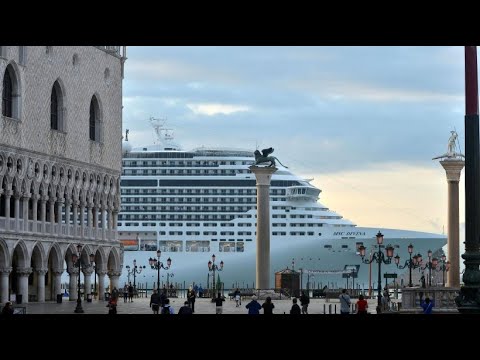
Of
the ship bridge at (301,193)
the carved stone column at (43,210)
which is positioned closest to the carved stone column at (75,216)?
the carved stone column at (43,210)

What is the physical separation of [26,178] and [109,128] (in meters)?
12.0

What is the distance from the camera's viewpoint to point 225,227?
115 meters

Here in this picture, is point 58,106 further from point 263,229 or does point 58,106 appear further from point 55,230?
point 263,229

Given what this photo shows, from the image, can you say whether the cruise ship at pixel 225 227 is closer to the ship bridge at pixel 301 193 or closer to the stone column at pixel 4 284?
the ship bridge at pixel 301 193

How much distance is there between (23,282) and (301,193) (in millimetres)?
58413

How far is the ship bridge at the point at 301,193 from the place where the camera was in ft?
382

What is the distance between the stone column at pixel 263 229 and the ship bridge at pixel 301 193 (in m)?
47.8

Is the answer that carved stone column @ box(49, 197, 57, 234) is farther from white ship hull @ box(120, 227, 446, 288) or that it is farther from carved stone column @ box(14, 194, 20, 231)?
white ship hull @ box(120, 227, 446, 288)

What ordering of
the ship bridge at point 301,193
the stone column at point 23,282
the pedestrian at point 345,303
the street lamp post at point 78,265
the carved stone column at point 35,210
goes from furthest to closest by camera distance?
the ship bridge at point 301,193 < the carved stone column at point 35,210 < the stone column at point 23,282 < the street lamp post at point 78,265 < the pedestrian at point 345,303

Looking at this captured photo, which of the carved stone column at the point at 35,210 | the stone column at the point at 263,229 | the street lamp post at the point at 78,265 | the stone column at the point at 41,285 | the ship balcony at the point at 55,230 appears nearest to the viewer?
the street lamp post at the point at 78,265

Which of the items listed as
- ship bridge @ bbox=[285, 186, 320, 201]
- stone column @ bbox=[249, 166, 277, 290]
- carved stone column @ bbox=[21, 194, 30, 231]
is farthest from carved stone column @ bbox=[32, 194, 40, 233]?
ship bridge @ bbox=[285, 186, 320, 201]

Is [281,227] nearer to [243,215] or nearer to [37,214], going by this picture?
[243,215]

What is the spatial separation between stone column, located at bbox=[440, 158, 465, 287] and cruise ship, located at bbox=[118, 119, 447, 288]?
48271 mm
